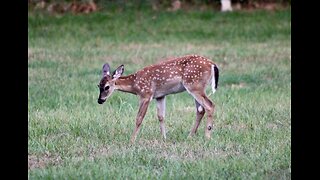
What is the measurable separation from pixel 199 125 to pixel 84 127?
57.4 inches

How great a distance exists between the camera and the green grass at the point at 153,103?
27.1 ft

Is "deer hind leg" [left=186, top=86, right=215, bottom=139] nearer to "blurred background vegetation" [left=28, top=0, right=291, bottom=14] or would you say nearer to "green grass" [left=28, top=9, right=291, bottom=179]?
"green grass" [left=28, top=9, right=291, bottom=179]

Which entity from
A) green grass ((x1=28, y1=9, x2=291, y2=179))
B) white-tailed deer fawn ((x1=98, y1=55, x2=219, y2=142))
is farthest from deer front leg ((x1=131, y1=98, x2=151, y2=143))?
green grass ((x1=28, y1=9, x2=291, y2=179))

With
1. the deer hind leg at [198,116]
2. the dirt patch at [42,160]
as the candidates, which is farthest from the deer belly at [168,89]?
the dirt patch at [42,160]

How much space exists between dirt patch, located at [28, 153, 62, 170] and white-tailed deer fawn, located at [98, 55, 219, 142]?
1.37 meters

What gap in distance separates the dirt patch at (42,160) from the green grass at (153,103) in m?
0.01

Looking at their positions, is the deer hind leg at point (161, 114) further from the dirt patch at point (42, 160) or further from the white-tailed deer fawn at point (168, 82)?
the dirt patch at point (42, 160)

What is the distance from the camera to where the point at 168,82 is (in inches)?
392

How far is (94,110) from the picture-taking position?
39.0 feet

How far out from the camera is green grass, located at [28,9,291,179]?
8.26 metres

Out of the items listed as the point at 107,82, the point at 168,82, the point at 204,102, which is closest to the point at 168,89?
the point at 168,82
